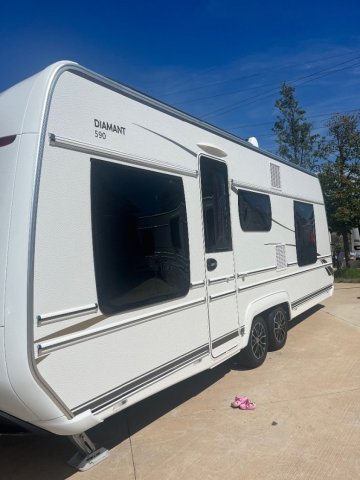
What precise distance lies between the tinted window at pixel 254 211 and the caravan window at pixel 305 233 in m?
1.24

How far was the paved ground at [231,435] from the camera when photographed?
10.6ft

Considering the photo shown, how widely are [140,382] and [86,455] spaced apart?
0.70m

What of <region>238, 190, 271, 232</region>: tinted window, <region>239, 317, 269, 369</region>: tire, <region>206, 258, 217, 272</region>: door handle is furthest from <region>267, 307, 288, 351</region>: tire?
<region>206, 258, 217, 272</region>: door handle

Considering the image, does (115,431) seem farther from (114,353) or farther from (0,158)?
(0,158)

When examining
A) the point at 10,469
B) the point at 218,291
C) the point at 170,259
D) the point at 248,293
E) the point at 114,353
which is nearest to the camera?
the point at 114,353

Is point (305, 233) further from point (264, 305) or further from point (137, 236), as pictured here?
point (137, 236)

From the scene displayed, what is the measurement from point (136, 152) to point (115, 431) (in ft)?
8.13

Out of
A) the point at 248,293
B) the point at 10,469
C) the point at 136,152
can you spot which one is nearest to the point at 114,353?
the point at 10,469

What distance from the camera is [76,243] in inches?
113

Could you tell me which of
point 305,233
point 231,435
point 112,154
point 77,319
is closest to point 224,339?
point 231,435

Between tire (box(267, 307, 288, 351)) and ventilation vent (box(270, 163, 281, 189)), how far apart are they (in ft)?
5.67

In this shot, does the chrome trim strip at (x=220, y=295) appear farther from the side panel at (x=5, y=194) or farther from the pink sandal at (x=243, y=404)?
the side panel at (x=5, y=194)

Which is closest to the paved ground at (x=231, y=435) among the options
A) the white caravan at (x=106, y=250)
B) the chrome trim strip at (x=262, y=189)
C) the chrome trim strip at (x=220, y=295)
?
the white caravan at (x=106, y=250)

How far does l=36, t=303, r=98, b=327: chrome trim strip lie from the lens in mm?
2613
